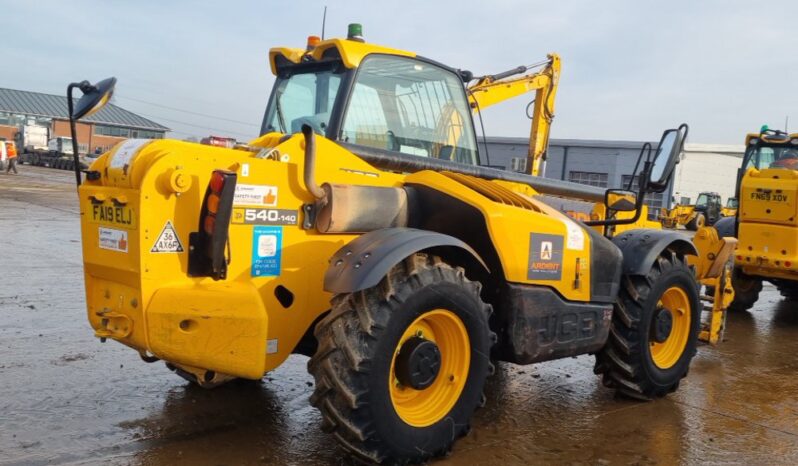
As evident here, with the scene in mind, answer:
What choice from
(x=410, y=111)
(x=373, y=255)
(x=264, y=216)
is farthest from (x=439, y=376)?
(x=410, y=111)

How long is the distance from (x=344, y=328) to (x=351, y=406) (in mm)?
359

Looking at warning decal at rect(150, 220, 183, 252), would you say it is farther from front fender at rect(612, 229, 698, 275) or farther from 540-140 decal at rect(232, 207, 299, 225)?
front fender at rect(612, 229, 698, 275)

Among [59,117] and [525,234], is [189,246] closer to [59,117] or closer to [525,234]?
[525,234]

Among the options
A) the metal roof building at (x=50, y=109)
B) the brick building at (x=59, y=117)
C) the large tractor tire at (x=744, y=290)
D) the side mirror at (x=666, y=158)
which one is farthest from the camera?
the metal roof building at (x=50, y=109)

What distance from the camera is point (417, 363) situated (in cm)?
349

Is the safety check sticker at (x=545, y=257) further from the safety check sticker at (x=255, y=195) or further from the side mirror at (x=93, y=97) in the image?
the side mirror at (x=93, y=97)

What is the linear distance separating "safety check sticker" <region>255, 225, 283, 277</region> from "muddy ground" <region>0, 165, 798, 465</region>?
3.19ft

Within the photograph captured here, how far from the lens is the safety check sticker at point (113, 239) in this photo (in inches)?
131

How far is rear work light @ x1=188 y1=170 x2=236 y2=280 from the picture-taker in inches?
126

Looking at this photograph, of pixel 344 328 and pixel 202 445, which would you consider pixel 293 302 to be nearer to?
pixel 344 328

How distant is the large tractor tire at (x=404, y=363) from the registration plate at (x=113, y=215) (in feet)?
3.35

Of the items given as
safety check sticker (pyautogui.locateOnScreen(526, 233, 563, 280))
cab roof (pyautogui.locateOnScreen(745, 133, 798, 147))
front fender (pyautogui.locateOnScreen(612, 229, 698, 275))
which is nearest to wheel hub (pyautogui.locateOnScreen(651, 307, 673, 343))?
front fender (pyautogui.locateOnScreen(612, 229, 698, 275))

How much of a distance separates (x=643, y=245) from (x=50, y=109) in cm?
7728

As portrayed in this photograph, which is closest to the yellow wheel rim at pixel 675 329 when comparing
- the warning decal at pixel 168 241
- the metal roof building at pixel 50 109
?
the warning decal at pixel 168 241
